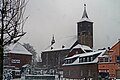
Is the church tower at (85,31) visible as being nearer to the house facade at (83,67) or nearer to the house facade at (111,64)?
the house facade at (83,67)

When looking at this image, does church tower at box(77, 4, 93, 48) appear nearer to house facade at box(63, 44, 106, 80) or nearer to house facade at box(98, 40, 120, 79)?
house facade at box(63, 44, 106, 80)

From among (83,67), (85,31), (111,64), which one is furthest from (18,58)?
(111,64)

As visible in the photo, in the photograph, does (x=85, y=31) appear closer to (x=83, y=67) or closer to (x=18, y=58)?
(x=18, y=58)

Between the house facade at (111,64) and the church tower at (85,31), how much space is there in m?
48.9

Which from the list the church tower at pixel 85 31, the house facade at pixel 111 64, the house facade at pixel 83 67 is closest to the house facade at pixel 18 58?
the house facade at pixel 83 67

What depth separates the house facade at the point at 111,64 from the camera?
175ft

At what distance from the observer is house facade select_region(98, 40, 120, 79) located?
175ft

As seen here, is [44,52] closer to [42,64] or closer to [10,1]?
[42,64]

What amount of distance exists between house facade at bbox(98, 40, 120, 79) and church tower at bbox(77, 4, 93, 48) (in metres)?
48.9

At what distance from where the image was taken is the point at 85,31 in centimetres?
10712

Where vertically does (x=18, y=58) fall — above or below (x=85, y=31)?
below

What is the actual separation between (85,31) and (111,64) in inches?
2107

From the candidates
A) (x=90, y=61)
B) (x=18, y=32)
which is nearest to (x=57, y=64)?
(x=90, y=61)

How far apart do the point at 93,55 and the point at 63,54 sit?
43.7m
